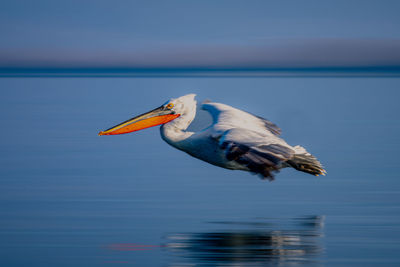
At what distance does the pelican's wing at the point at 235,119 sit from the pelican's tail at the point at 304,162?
1.62ft

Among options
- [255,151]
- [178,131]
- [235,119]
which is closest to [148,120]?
[178,131]

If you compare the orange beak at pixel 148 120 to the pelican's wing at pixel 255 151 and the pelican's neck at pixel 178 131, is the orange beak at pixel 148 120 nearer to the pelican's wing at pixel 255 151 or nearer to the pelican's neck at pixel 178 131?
the pelican's neck at pixel 178 131

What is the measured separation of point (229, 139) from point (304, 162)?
1.52 m

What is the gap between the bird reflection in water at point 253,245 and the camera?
612cm

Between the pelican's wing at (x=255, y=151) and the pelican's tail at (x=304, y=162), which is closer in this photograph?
the pelican's wing at (x=255, y=151)

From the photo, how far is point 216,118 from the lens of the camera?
28.7 feet

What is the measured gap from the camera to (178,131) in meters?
8.53

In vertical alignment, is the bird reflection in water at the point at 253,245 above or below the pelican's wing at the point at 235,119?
below

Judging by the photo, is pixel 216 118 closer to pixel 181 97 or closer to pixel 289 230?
pixel 181 97

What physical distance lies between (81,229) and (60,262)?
1.03 m

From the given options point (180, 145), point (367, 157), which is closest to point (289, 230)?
point (180, 145)

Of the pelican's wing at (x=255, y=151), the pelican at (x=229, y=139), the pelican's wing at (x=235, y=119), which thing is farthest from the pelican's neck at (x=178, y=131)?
the pelican's wing at (x=255, y=151)

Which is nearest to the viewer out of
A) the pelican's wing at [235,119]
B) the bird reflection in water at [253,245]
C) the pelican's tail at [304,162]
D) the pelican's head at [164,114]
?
the bird reflection in water at [253,245]

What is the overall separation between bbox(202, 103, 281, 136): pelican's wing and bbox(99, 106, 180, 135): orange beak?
0.62 metres
